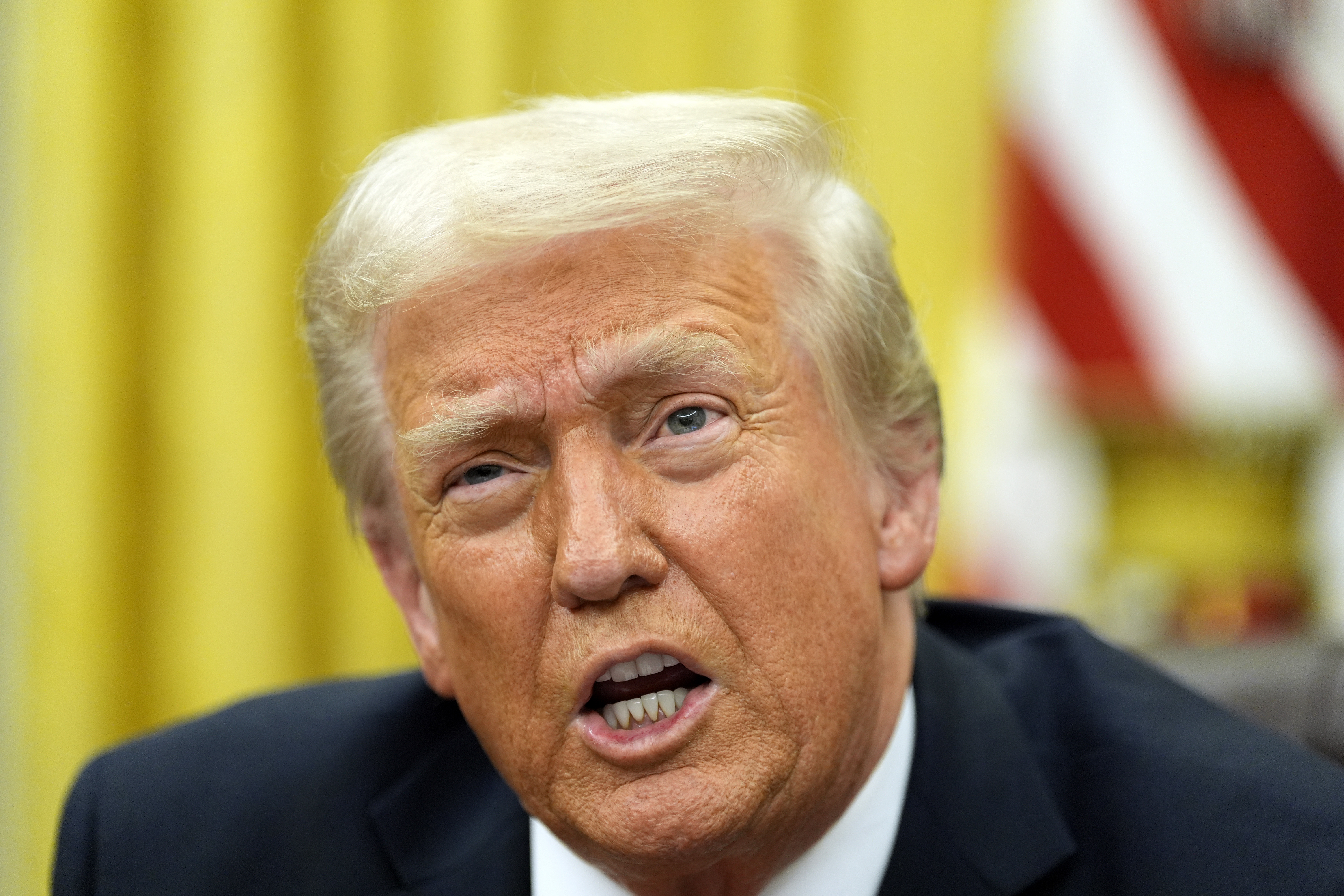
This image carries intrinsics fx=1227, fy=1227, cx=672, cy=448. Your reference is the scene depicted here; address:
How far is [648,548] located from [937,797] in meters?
0.52

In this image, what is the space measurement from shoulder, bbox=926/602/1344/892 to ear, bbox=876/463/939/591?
1.08 feet

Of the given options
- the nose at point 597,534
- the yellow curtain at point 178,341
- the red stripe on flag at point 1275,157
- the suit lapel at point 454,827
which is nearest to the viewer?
the nose at point 597,534

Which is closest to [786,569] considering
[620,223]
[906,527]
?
[906,527]

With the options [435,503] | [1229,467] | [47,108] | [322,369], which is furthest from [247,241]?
[1229,467]

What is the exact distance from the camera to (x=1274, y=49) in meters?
2.80

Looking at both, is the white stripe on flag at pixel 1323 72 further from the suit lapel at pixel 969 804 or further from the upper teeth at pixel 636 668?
the upper teeth at pixel 636 668

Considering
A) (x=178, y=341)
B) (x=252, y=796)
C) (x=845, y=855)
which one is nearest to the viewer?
(x=845, y=855)

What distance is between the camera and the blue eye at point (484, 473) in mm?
1310

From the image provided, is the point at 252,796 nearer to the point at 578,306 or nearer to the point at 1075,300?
the point at 578,306

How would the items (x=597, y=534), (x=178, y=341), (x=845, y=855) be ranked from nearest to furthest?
(x=597, y=534) → (x=845, y=855) → (x=178, y=341)

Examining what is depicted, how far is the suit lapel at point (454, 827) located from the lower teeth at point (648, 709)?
0.42 metres

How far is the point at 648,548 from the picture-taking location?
120 centimetres

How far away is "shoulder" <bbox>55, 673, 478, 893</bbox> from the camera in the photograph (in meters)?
1.60

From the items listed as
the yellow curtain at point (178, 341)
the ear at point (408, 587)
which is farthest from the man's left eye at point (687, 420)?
the yellow curtain at point (178, 341)
